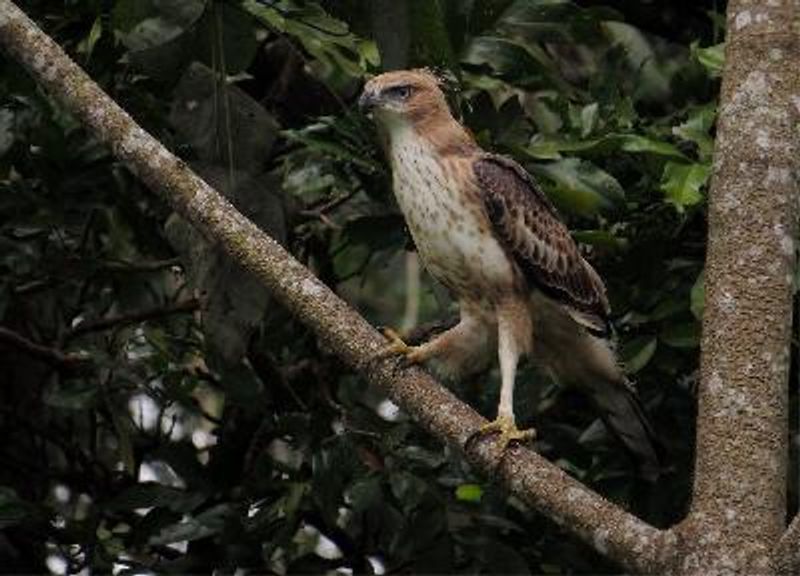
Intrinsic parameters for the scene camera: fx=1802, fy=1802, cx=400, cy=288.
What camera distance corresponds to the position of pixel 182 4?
17.1 feet

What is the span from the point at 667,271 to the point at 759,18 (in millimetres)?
1430

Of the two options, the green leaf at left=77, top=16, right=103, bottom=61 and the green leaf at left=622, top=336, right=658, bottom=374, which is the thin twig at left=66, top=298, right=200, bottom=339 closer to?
the green leaf at left=77, top=16, right=103, bottom=61

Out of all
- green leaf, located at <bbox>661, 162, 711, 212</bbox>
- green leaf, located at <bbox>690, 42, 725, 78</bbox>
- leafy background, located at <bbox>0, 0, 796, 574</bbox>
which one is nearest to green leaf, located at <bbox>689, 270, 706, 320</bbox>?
leafy background, located at <bbox>0, 0, 796, 574</bbox>

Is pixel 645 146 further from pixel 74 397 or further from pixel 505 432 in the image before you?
pixel 74 397

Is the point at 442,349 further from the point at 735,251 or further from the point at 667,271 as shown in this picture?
the point at 735,251

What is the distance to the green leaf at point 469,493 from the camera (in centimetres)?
588

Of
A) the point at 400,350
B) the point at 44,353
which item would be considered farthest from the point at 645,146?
the point at 44,353

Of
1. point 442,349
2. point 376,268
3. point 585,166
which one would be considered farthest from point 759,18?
point 376,268

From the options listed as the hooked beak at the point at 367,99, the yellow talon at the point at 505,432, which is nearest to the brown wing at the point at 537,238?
the hooked beak at the point at 367,99

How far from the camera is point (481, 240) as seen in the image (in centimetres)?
543

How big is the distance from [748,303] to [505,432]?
0.84 meters

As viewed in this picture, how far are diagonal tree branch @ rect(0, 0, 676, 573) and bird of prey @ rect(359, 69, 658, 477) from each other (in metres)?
0.69

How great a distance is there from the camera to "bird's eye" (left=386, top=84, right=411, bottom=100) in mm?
5383

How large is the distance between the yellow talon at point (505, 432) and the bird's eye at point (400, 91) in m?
1.10
